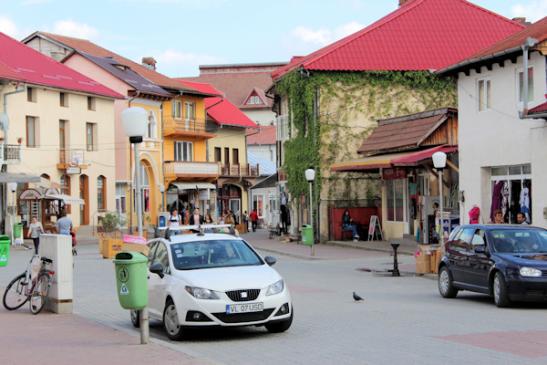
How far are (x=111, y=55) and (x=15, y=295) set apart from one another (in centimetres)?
5686

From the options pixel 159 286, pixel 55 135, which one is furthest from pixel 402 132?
pixel 159 286

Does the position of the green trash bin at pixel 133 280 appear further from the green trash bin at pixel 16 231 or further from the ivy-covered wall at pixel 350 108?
the green trash bin at pixel 16 231

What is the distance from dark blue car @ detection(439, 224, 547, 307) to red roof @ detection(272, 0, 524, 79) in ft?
88.9

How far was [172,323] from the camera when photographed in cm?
1404

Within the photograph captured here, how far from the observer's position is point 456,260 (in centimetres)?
1977

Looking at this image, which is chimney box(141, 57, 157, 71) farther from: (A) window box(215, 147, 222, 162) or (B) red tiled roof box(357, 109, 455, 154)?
(B) red tiled roof box(357, 109, 455, 154)

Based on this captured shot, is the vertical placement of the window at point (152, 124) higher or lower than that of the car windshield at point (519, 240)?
higher

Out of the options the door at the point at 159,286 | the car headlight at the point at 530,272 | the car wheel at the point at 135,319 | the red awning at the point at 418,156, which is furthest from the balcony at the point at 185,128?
the door at the point at 159,286

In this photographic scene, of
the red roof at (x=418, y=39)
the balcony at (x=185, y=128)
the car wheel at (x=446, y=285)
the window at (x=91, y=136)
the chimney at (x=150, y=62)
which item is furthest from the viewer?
the chimney at (x=150, y=62)

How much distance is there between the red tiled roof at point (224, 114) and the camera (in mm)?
80625

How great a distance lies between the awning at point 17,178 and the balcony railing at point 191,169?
19.9 meters

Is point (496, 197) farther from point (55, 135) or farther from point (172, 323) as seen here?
point (55, 135)

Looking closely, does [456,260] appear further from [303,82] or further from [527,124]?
[303,82]

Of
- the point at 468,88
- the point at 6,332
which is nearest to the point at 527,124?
the point at 468,88
